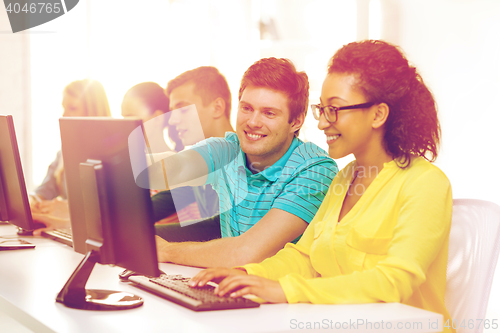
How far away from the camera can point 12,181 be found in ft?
4.94

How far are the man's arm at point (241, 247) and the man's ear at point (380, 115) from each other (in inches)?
16.6

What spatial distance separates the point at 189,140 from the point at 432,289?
1.52 m

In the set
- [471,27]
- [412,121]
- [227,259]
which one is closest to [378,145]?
[412,121]

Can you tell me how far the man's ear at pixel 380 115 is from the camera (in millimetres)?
1234

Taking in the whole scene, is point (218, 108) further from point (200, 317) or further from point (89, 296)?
point (200, 317)

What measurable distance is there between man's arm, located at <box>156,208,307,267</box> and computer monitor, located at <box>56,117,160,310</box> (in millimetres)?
389

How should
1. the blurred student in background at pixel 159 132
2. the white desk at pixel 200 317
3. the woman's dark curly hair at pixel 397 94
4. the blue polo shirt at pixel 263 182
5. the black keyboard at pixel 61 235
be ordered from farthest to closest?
the blurred student in background at pixel 159 132
the black keyboard at pixel 61 235
the blue polo shirt at pixel 263 182
the woman's dark curly hair at pixel 397 94
the white desk at pixel 200 317

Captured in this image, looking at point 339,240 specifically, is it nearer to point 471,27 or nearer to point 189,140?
point 189,140

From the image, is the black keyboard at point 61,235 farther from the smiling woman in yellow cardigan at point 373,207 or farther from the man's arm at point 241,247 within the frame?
the smiling woman in yellow cardigan at point 373,207

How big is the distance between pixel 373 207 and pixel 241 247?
17.4 inches

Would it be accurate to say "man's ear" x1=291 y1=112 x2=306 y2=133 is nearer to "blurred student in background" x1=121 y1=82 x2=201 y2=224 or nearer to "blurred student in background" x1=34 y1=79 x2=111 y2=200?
"blurred student in background" x1=121 y1=82 x2=201 y2=224

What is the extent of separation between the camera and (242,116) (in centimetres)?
174

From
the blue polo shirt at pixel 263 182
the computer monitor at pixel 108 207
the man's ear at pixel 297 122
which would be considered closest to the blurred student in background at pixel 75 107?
the blue polo shirt at pixel 263 182

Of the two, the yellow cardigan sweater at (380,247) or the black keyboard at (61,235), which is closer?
the yellow cardigan sweater at (380,247)
